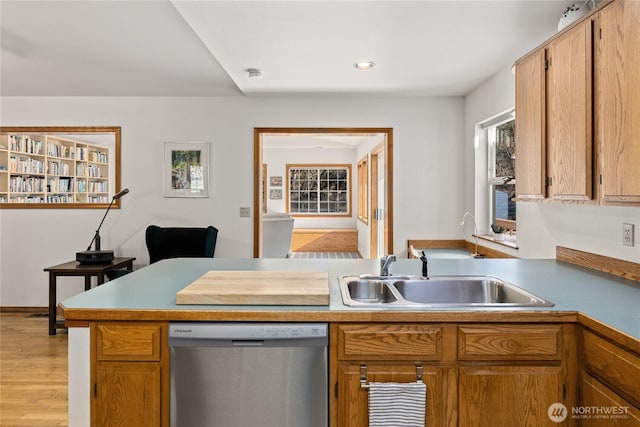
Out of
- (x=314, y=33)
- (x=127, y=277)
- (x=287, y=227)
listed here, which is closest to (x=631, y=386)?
(x=127, y=277)

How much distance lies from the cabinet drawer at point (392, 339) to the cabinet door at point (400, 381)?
0.19ft

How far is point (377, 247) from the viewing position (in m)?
6.80

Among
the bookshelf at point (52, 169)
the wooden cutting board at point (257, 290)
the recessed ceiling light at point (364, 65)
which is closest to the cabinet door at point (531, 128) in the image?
the recessed ceiling light at point (364, 65)

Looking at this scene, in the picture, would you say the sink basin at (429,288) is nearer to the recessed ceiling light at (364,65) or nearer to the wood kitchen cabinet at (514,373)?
the wood kitchen cabinet at (514,373)

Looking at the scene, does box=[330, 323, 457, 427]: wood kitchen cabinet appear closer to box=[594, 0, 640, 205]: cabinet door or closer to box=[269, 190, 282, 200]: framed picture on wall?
box=[594, 0, 640, 205]: cabinet door

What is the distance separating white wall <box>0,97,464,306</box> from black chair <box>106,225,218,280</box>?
0.23 m

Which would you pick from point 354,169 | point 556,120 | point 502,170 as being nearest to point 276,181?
point 354,169

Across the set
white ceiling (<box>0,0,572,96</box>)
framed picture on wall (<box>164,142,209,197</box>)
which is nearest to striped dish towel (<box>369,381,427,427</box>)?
white ceiling (<box>0,0,572,96</box>)

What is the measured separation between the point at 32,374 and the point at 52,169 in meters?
3.57

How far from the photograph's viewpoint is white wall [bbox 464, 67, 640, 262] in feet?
6.84

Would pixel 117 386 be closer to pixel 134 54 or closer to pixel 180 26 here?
pixel 180 26

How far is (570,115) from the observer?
1.90 metres

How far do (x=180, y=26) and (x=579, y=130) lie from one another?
7.60 ft

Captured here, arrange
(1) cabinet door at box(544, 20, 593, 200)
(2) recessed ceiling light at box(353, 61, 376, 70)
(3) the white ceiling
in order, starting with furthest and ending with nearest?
(2) recessed ceiling light at box(353, 61, 376, 70), (3) the white ceiling, (1) cabinet door at box(544, 20, 593, 200)
